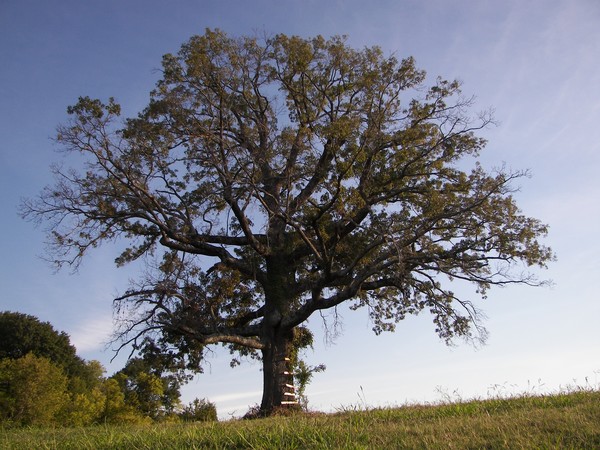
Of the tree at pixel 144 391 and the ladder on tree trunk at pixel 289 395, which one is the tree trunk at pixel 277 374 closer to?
the ladder on tree trunk at pixel 289 395

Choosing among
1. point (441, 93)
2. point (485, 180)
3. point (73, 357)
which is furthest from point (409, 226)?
point (73, 357)

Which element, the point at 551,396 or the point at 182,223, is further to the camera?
the point at 182,223

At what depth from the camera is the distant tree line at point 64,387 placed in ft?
90.2

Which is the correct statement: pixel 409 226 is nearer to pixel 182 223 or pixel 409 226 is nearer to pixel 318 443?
pixel 182 223

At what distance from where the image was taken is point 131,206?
18.3 meters

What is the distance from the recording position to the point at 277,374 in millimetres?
17953

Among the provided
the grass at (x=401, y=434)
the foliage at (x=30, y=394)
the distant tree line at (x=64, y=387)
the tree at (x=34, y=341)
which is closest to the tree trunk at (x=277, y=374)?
the distant tree line at (x=64, y=387)

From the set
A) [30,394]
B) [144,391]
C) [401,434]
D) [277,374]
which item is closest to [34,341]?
[144,391]

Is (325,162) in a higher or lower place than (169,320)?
higher

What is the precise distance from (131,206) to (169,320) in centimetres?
427

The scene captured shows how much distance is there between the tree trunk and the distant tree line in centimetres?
192

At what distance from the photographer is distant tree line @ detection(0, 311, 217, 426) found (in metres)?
27.5

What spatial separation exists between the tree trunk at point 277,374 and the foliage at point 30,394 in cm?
1674

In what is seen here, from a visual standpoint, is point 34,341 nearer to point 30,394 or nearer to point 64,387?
point 64,387
